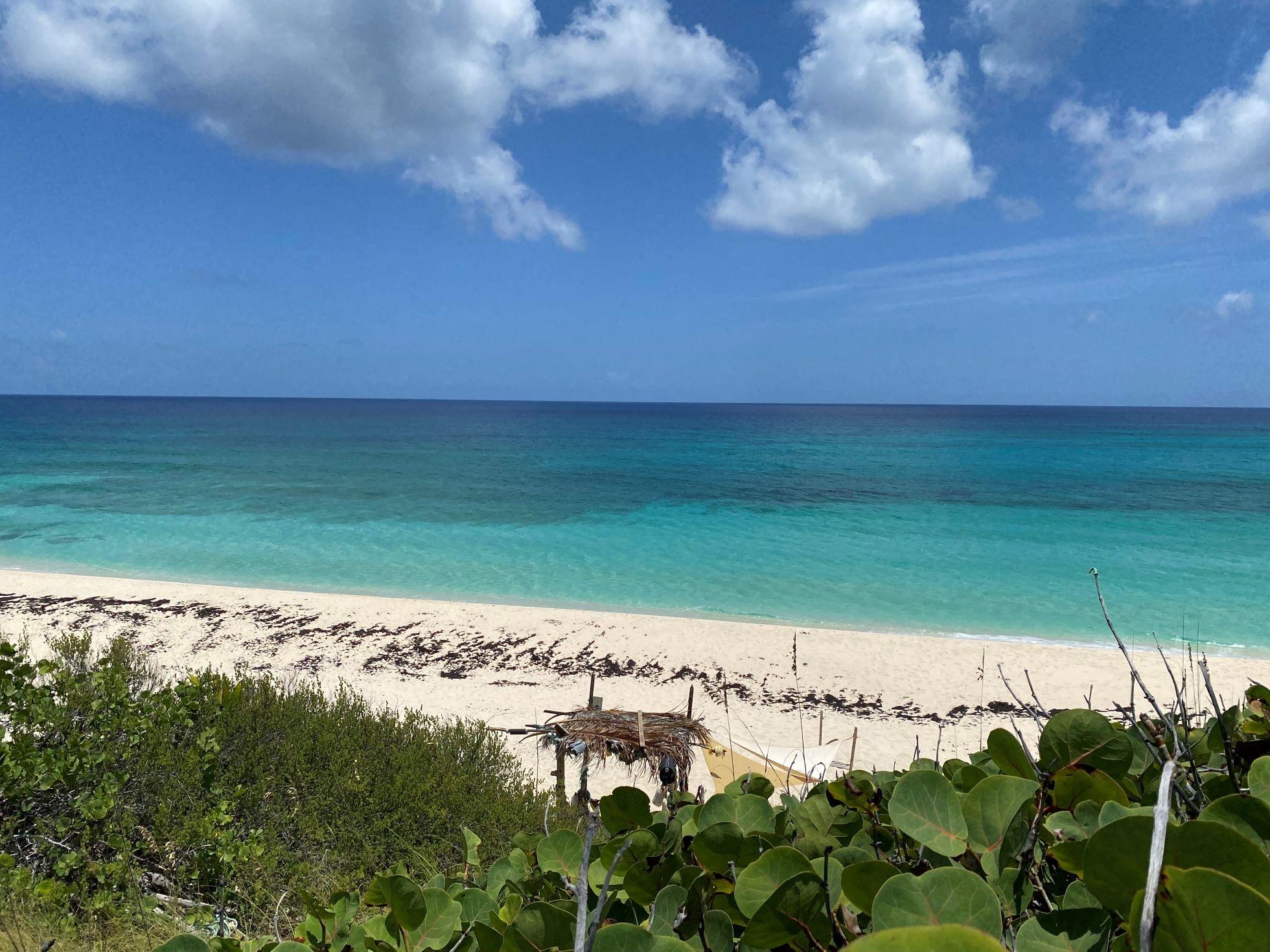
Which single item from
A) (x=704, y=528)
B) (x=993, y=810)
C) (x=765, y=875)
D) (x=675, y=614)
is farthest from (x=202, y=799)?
(x=704, y=528)

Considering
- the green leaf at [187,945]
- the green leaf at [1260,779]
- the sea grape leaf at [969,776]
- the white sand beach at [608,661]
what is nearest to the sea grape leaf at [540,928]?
the green leaf at [187,945]

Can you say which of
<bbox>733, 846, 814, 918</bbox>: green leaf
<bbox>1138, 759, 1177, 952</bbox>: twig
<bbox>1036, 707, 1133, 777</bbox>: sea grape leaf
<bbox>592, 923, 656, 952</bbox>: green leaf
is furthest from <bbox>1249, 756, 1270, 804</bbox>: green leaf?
<bbox>592, 923, 656, 952</bbox>: green leaf

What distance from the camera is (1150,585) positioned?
61.6ft

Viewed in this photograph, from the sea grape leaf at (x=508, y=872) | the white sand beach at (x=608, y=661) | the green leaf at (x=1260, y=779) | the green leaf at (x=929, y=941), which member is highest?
the green leaf at (x=929, y=941)

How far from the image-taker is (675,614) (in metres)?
16.7

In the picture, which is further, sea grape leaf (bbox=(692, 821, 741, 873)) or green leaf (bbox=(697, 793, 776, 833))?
green leaf (bbox=(697, 793, 776, 833))

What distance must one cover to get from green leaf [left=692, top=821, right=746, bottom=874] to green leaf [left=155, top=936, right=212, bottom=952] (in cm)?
57

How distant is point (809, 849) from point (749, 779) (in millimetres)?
294

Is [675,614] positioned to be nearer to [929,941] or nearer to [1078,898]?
[1078,898]

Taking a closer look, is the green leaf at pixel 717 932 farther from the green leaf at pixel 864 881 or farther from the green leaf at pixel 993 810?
the green leaf at pixel 993 810

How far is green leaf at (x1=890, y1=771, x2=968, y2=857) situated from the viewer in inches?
35.8

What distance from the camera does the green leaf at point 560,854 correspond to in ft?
3.59

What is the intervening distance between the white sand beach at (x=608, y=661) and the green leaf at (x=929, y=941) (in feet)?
28.3

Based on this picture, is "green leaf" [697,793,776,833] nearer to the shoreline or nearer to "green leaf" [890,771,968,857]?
"green leaf" [890,771,968,857]
